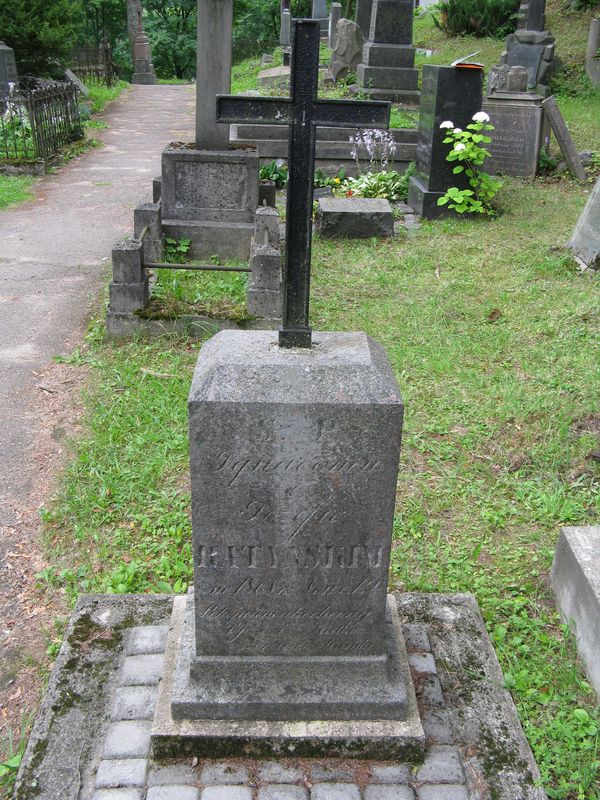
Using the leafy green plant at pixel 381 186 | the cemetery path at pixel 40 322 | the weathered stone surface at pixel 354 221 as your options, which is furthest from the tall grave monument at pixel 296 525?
the leafy green plant at pixel 381 186

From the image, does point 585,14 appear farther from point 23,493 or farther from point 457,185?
point 23,493

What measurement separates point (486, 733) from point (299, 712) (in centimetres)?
62

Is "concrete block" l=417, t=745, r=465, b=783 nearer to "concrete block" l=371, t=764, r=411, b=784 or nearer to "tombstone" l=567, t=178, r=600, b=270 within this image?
"concrete block" l=371, t=764, r=411, b=784

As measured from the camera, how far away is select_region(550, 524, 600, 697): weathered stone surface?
2.78 metres

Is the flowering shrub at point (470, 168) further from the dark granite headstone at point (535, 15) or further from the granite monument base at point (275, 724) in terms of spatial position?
the dark granite headstone at point (535, 15)

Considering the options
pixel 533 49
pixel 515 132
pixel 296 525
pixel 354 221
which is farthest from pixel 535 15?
pixel 296 525

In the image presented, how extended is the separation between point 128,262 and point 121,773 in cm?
385

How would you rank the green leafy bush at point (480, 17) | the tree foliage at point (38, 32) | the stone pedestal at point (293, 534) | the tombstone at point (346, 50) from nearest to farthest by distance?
the stone pedestal at point (293, 534)
the tombstone at point (346, 50)
the tree foliage at point (38, 32)
the green leafy bush at point (480, 17)

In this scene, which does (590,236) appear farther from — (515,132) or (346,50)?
(346,50)

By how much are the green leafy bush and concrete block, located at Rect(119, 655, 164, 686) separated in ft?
71.3

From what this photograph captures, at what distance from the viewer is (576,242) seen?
7.08 meters

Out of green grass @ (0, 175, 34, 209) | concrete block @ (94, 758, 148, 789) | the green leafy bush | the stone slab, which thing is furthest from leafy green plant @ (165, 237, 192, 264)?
the green leafy bush

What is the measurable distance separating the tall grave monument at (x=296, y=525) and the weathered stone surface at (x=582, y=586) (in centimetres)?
77

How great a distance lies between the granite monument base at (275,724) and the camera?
7.66ft
